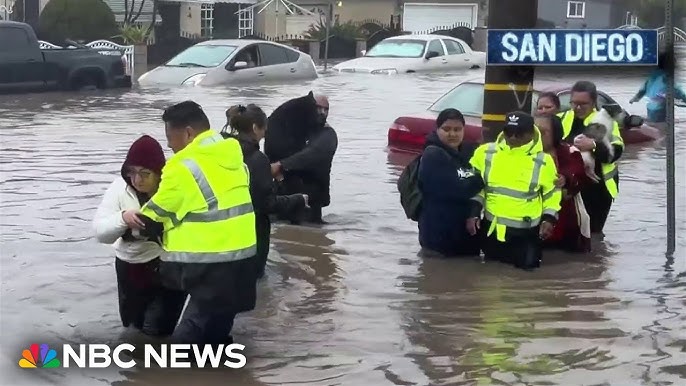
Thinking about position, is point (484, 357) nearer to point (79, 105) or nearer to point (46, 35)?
point (79, 105)

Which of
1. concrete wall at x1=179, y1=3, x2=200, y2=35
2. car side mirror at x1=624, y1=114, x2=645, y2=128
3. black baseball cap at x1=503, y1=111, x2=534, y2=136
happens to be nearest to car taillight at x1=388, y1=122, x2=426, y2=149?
car side mirror at x1=624, y1=114, x2=645, y2=128

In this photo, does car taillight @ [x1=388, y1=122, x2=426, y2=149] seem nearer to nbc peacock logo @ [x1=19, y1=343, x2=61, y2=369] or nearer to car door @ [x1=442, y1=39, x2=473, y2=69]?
nbc peacock logo @ [x1=19, y1=343, x2=61, y2=369]

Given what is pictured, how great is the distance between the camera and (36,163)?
1412 cm

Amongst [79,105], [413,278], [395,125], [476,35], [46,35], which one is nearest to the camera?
[413,278]

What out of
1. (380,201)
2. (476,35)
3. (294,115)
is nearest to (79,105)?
(380,201)

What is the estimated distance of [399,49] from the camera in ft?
101

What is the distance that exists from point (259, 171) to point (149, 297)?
1027 mm

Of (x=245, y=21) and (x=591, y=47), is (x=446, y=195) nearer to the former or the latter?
(x=591, y=47)

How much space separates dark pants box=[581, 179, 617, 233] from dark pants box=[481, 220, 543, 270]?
1.22 metres

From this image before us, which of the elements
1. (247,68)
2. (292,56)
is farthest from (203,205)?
(292,56)

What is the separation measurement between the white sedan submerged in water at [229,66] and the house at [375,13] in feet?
76.5

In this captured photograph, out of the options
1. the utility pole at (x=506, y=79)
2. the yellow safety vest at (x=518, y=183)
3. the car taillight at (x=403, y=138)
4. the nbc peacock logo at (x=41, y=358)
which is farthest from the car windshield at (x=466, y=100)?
the nbc peacock logo at (x=41, y=358)

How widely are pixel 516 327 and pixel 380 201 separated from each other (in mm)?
5063

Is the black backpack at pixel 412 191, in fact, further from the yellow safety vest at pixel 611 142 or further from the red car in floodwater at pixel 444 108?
the red car in floodwater at pixel 444 108
